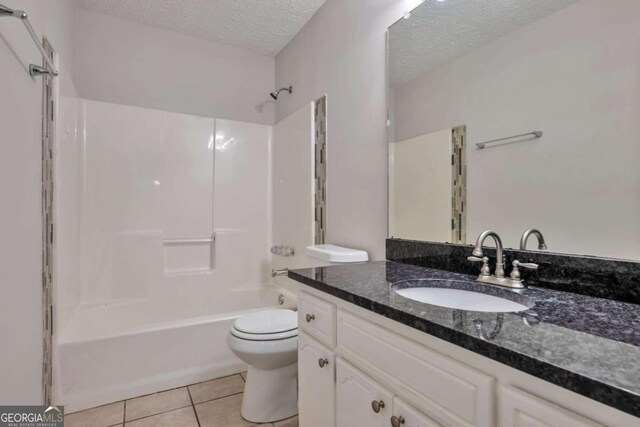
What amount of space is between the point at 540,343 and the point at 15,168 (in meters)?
1.64

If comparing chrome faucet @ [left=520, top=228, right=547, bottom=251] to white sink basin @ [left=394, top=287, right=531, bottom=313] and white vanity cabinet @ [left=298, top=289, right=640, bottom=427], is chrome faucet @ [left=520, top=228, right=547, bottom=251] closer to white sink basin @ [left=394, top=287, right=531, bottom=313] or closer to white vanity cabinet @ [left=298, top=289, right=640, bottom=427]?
white sink basin @ [left=394, top=287, right=531, bottom=313]

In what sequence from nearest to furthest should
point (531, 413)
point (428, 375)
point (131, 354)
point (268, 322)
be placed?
1. point (531, 413)
2. point (428, 375)
3. point (268, 322)
4. point (131, 354)

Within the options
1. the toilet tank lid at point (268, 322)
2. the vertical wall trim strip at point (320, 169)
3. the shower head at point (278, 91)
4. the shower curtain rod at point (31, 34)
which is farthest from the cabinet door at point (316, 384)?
the shower head at point (278, 91)

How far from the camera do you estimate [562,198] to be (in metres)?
0.98

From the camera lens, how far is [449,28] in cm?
135

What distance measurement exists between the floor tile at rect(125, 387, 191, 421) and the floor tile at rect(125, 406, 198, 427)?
4 centimetres

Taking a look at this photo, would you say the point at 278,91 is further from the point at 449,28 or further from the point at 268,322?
the point at 268,322

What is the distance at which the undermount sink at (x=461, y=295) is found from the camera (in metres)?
0.94

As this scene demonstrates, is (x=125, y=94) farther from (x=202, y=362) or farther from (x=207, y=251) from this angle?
(x=202, y=362)

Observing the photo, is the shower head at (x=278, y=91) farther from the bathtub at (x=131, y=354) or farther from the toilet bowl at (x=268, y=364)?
the toilet bowl at (x=268, y=364)

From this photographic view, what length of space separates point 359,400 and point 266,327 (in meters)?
0.84

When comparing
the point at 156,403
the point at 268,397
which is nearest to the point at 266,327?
the point at 268,397

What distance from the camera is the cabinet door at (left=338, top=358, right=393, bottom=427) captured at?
0.83m

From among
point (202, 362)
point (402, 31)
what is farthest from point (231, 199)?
point (402, 31)
